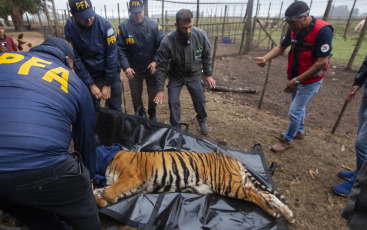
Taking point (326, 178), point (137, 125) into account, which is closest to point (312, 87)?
point (326, 178)

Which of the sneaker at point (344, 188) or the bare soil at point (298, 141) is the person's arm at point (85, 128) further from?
the sneaker at point (344, 188)

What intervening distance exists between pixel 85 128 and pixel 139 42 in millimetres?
2649

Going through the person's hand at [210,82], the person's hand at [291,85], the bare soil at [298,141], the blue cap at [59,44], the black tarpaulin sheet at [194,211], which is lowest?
the bare soil at [298,141]

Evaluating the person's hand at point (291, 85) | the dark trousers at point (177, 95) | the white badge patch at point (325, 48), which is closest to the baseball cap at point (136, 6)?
the dark trousers at point (177, 95)

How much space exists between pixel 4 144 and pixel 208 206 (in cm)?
207

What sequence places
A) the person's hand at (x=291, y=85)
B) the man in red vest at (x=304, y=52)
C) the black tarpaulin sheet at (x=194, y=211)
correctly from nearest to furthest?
the black tarpaulin sheet at (x=194, y=211) < the man in red vest at (x=304, y=52) < the person's hand at (x=291, y=85)

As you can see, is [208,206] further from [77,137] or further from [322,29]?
[322,29]

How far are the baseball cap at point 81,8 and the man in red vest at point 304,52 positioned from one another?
2.78 metres

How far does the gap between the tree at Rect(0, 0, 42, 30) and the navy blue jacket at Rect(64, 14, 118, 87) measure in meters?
27.2

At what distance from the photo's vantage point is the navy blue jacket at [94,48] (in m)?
3.19

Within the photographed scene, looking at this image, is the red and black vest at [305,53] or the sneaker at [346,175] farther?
the sneaker at [346,175]

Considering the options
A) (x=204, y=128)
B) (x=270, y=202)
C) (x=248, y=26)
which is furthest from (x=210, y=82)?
(x=248, y=26)

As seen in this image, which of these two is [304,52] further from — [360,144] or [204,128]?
[204,128]

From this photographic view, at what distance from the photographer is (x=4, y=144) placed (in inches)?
47.7
